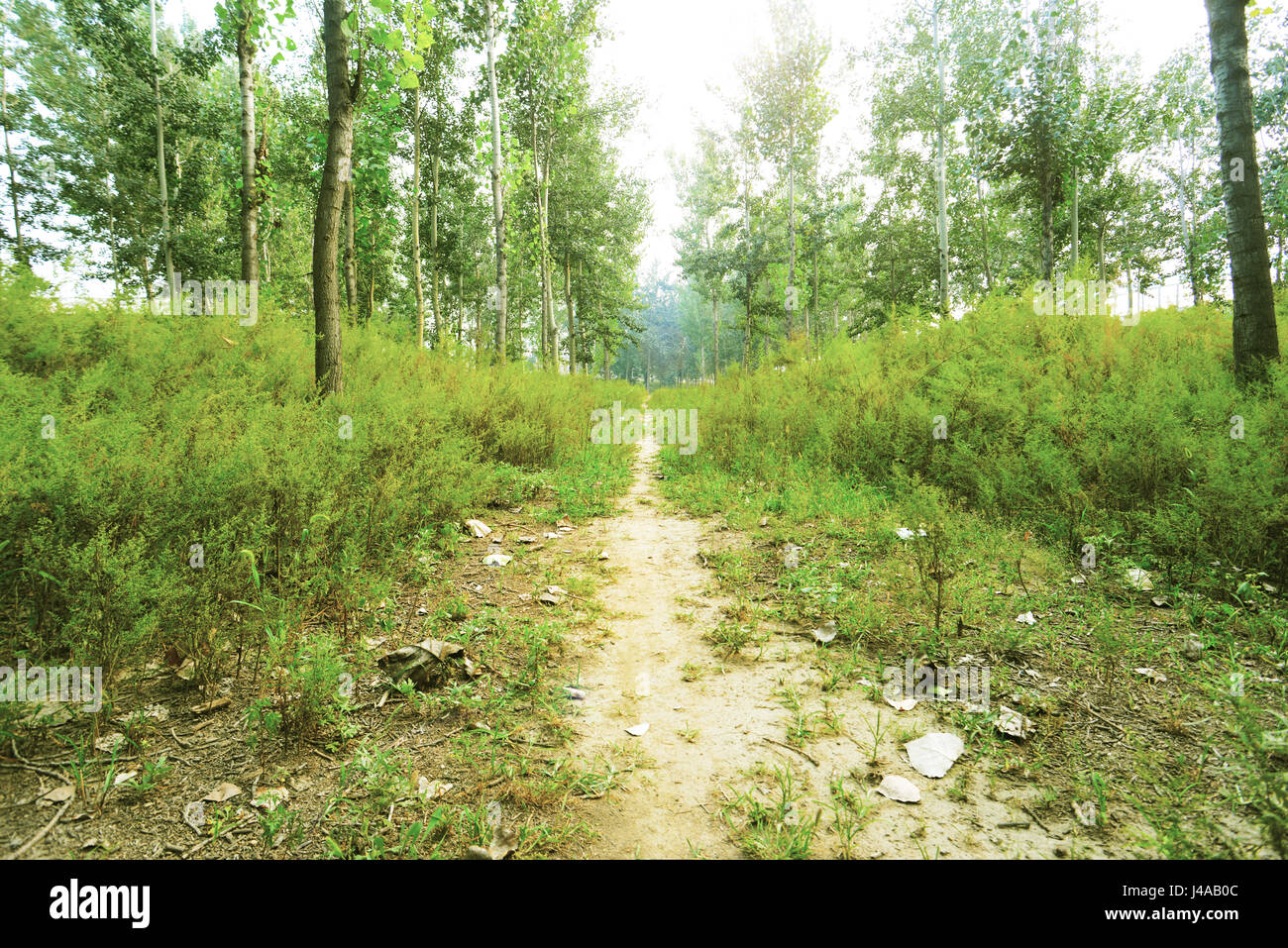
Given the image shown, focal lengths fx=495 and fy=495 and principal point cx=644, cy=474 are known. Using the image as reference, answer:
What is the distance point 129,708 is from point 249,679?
45 cm

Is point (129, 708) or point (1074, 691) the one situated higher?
point (129, 708)

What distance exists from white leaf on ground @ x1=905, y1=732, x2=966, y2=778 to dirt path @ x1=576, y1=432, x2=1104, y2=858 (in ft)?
0.15

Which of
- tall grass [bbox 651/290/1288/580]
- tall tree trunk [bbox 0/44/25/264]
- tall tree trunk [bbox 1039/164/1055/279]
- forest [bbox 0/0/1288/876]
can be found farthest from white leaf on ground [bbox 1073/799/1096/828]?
tall tree trunk [bbox 0/44/25/264]

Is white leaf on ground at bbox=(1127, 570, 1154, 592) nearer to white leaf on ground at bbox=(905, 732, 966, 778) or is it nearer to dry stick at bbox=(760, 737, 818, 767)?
white leaf on ground at bbox=(905, 732, 966, 778)

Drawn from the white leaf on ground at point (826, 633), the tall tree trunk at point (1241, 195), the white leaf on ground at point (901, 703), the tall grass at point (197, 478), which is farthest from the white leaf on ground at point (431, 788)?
the tall tree trunk at point (1241, 195)

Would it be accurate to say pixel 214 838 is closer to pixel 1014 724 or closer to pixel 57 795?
pixel 57 795

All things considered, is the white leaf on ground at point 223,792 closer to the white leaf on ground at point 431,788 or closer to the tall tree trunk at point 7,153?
the white leaf on ground at point 431,788

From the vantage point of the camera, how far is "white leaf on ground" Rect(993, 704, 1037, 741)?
2.32 metres

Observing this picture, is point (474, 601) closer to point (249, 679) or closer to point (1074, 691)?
point (249, 679)

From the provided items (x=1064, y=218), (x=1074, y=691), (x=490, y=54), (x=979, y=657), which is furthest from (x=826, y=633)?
(x=1064, y=218)

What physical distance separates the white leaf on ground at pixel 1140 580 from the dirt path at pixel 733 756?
2.42 meters

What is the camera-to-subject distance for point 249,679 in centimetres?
266

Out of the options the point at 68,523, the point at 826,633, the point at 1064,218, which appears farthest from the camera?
the point at 1064,218

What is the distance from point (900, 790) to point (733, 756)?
2.26ft
